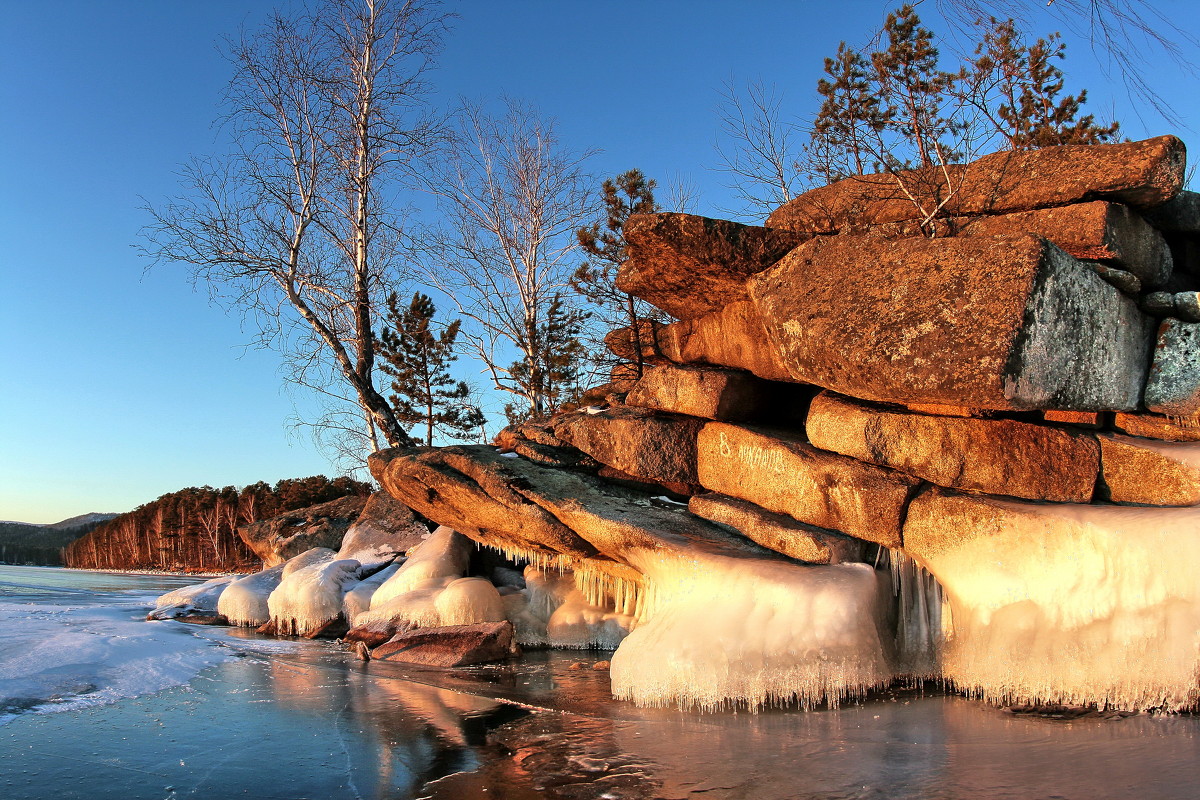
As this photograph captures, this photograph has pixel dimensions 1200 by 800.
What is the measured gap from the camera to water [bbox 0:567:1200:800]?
4.67m

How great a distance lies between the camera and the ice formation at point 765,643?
7039 mm

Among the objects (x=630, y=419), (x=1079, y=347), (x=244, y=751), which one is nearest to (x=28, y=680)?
(x=244, y=751)

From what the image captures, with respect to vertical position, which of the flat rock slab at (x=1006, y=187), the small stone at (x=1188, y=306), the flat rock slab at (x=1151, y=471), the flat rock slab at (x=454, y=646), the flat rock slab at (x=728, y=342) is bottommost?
the flat rock slab at (x=454, y=646)

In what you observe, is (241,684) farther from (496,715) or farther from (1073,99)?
(1073,99)

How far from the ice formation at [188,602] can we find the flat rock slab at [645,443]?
11.5 m

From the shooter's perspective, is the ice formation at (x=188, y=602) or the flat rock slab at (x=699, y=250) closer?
the flat rock slab at (x=699, y=250)

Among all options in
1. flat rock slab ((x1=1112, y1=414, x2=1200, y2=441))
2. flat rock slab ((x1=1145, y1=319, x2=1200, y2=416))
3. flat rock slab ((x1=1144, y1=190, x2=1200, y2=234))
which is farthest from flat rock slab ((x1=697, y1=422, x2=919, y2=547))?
flat rock slab ((x1=1144, y1=190, x2=1200, y2=234))

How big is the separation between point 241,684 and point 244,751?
3.19m

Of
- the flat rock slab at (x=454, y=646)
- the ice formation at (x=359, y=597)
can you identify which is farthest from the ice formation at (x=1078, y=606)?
the ice formation at (x=359, y=597)

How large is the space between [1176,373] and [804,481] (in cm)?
375

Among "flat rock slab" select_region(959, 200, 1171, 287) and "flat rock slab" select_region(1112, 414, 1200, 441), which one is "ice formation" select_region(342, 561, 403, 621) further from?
"flat rock slab" select_region(1112, 414, 1200, 441)

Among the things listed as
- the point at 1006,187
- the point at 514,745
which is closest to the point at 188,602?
the point at 514,745

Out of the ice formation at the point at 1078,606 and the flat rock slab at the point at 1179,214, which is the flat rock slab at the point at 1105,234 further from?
the ice formation at the point at 1078,606

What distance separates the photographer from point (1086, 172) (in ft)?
26.2
